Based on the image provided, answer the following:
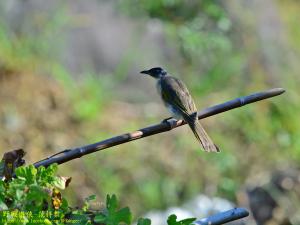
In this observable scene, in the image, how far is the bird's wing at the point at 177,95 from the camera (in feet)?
14.1

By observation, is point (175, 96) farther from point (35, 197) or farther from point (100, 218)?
point (35, 197)

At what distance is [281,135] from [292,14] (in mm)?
2551

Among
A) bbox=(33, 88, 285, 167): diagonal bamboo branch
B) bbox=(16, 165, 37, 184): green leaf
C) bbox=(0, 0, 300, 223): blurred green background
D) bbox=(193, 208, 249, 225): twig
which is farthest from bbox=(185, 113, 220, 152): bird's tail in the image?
bbox=(0, 0, 300, 223): blurred green background

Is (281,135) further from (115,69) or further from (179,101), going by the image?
(179,101)

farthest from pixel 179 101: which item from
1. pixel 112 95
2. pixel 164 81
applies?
pixel 112 95

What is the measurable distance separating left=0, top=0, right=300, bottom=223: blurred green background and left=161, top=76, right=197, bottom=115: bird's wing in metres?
2.07

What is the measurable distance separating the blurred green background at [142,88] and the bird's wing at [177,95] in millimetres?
2065

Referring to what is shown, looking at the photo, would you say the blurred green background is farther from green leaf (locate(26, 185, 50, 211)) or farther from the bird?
green leaf (locate(26, 185, 50, 211))

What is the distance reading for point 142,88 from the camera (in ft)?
25.7

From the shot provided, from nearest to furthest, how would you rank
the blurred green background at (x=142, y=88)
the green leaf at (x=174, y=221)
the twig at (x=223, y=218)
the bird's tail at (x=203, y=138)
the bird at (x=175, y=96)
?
1. the green leaf at (x=174, y=221)
2. the twig at (x=223, y=218)
3. the bird's tail at (x=203, y=138)
4. the bird at (x=175, y=96)
5. the blurred green background at (x=142, y=88)

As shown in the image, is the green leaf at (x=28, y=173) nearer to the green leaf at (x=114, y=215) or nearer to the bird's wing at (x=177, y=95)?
the green leaf at (x=114, y=215)

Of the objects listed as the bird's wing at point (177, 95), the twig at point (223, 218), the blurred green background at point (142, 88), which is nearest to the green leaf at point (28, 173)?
the twig at point (223, 218)

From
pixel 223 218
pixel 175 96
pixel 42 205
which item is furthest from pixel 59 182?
pixel 175 96

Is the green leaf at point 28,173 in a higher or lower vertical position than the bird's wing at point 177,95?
lower
